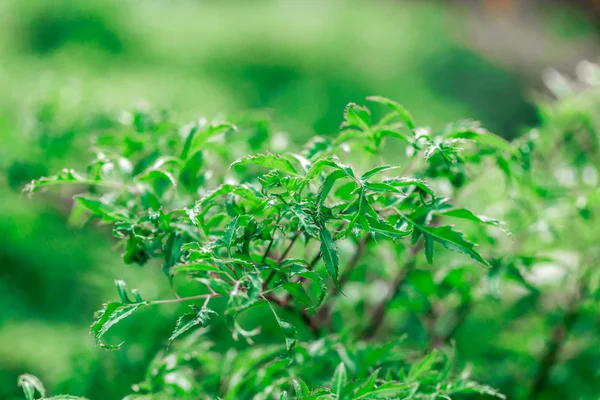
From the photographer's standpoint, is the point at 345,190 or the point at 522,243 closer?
the point at 345,190

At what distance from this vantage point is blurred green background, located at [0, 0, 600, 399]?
6.86 feet

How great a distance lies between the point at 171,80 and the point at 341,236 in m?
4.33

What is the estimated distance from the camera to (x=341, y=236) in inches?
41.9

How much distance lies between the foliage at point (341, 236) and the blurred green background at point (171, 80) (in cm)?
50

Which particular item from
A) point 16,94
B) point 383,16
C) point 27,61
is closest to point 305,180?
point 16,94

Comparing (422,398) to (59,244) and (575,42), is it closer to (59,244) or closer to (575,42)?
(59,244)

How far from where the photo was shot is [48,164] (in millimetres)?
1990

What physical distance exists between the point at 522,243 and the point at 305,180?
3.81ft

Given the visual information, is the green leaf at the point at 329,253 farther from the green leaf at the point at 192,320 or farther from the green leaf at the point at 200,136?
the green leaf at the point at 200,136

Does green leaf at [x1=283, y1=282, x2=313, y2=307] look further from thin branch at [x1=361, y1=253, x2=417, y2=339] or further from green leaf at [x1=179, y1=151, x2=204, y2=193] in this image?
thin branch at [x1=361, y1=253, x2=417, y2=339]

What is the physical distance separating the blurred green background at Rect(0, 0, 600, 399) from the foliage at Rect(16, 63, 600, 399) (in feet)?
1.66

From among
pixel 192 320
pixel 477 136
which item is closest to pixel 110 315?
pixel 192 320

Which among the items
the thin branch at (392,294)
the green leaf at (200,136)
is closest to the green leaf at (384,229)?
the green leaf at (200,136)

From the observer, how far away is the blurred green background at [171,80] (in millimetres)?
2090
